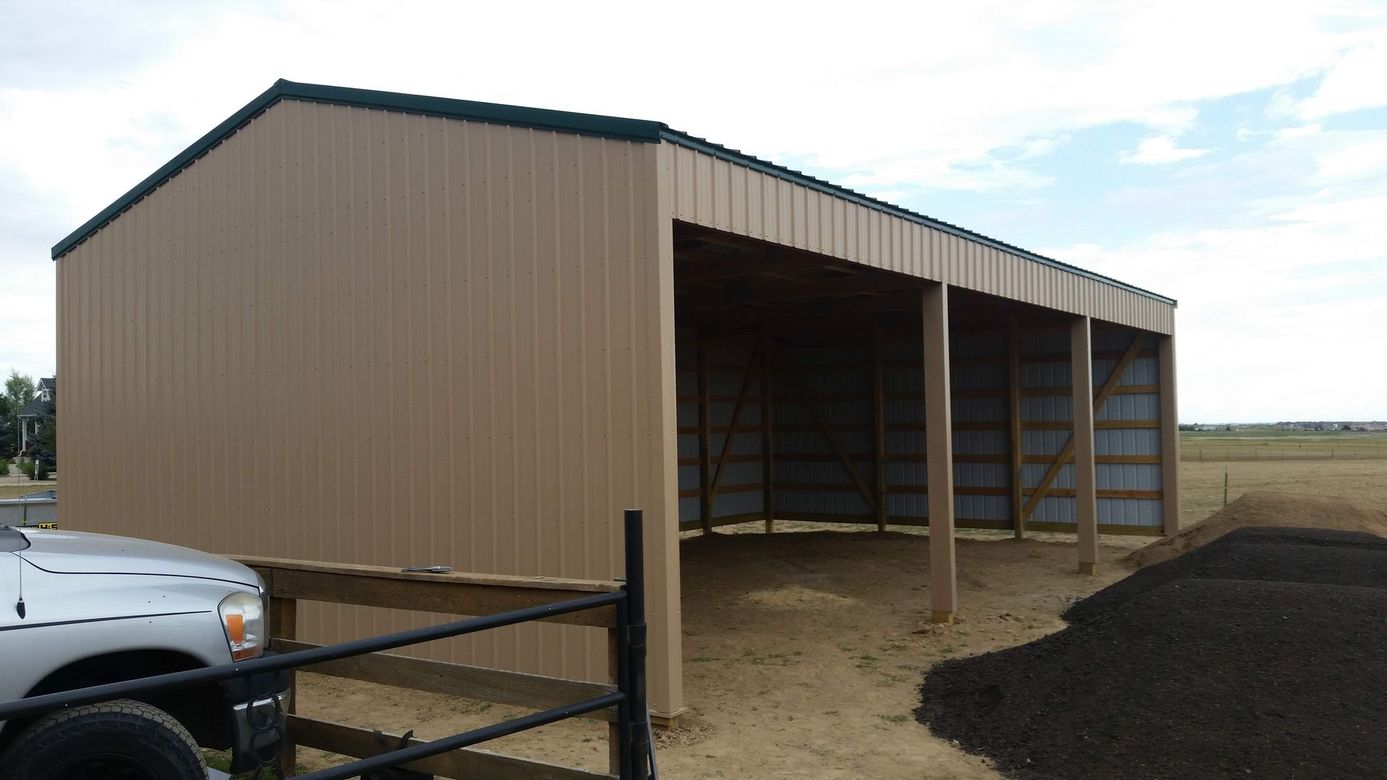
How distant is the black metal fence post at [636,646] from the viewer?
11.2ft

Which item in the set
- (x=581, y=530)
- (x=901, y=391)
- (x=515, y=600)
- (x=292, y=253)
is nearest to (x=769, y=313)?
(x=901, y=391)

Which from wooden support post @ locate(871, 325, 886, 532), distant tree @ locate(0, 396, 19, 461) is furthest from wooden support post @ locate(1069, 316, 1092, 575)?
distant tree @ locate(0, 396, 19, 461)

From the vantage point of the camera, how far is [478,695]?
4047 millimetres

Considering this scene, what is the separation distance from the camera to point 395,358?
7.84 m

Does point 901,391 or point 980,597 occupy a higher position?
point 901,391

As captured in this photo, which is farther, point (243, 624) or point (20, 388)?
point (20, 388)

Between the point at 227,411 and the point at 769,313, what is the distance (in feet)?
30.7

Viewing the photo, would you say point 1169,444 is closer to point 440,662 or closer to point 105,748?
point 440,662

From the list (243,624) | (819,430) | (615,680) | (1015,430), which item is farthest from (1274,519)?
(243,624)

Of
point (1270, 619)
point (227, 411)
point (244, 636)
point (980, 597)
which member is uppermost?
point (227, 411)

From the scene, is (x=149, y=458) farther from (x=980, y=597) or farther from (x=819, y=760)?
(x=980, y=597)

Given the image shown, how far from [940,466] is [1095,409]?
27.5 ft

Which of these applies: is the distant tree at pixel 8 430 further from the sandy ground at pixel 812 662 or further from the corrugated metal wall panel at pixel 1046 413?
the corrugated metal wall panel at pixel 1046 413

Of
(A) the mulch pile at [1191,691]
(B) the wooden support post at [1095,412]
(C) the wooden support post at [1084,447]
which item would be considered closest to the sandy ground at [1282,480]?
(B) the wooden support post at [1095,412]
